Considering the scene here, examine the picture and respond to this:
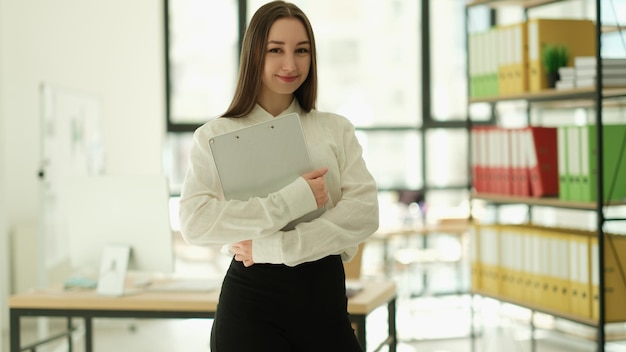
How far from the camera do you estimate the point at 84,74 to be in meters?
6.35

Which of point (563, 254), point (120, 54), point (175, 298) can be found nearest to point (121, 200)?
point (175, 298)

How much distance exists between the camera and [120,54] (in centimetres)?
654

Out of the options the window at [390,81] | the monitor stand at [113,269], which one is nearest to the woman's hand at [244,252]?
the monitor stand at [113,269]

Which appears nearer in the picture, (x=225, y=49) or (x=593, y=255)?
(x=593, y=255)

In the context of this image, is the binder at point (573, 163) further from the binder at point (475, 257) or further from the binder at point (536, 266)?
the binder at point (475, 257)

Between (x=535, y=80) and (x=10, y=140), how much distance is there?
12.4ft

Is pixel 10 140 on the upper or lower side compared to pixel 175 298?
upper

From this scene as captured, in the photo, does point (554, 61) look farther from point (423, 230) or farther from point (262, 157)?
point (423, 230)

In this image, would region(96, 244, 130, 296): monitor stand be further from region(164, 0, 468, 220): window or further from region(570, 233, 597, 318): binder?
region(164, 0, 468, 220): window

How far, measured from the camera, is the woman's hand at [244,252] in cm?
200

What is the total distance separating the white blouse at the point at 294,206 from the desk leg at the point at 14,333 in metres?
1.39

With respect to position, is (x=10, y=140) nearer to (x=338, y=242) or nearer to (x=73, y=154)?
(x=73, y=154)

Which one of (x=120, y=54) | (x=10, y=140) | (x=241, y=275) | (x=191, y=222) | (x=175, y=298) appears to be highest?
(x=120, y=54)

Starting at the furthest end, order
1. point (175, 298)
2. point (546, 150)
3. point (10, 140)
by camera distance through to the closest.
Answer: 1. point (10, 140)
2. point (546, 150)
3. point (175, 298)
